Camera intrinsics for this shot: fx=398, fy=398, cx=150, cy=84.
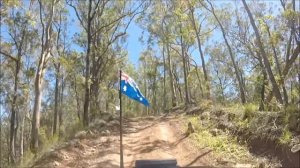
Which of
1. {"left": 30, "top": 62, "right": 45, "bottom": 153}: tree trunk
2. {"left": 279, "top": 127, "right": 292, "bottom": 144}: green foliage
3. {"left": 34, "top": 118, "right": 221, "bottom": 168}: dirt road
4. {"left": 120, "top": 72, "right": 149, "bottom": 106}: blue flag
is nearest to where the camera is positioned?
{"left": 279, "top": 127, "right": 292, "bottom": 144}: green foliage

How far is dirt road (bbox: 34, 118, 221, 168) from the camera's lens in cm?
1280

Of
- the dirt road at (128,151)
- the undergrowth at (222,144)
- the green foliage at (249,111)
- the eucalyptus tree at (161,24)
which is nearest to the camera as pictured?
the undergrowth at (222,144)

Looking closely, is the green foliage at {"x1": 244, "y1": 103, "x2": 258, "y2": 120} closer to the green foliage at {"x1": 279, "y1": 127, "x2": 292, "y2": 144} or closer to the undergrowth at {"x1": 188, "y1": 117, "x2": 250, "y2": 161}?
the undergrowth at {"x1": 188, "y1": 117, "x2": 250, "y2": 161}

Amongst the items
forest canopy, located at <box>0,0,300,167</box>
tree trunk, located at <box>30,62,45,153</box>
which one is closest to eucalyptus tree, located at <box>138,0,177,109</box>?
forest canopy, located at <box>0,0,300,167</box>

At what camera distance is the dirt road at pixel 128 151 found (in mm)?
12797

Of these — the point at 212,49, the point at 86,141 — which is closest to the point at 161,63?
the point at 212,49

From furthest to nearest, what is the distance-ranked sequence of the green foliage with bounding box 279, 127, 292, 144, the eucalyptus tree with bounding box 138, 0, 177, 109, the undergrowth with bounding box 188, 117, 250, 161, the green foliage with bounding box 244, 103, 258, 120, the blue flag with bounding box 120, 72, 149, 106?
the eucalyptus tree with bounding box 138, 0, 177, 109 < the green foliage with bounding box 244, 103, 258, 120 < the undergrowth with bounding box 188, 117, 250, 161 < the blue flag with bounding box 120, 72, 149, 106 < the green foliage with bounding box 279, 127, 292, 144

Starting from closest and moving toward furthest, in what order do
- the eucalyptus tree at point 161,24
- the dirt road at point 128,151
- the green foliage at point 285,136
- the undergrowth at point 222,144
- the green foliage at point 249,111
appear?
the green foliage at point 285,136 → the undergrowth at point 222,144 → the dirt road at point 128,151 → the green foliage at point 249,111 → the eucalyptus tree at point 161,24

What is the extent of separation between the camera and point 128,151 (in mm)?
14805

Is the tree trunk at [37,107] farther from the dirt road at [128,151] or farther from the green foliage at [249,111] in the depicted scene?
the green foliage at [249,111]

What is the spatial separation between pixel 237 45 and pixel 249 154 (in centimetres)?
2186

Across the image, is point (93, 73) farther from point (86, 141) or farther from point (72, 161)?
point (72, 161)

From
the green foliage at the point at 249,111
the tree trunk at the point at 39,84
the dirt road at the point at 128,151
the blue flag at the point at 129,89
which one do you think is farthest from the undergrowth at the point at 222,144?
the tree trunk at the point at 39,84

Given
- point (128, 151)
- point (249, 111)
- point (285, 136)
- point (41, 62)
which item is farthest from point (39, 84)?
point (285, 136)
